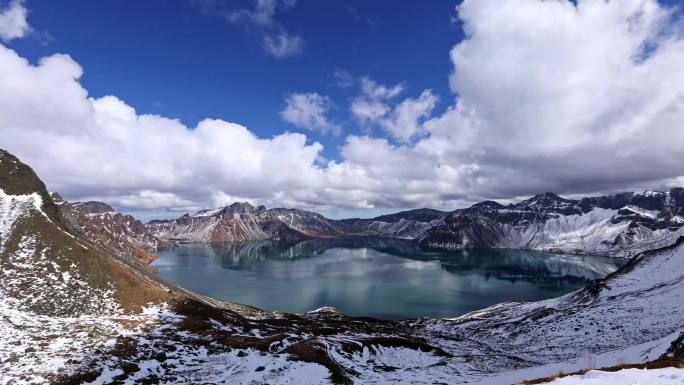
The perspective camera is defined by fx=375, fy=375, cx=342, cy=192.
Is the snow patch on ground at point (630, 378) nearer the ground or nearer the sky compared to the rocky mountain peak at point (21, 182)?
nearer the ground

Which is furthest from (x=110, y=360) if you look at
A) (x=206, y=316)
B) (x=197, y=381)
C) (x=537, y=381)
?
(x=537, y=381)

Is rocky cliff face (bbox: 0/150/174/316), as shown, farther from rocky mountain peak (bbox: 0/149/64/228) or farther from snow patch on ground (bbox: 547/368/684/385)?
snow patch on ground (bbox: 547/368/684/385)

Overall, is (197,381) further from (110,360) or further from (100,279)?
(100,279)

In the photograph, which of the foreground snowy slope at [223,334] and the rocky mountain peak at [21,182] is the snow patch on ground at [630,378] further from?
the rocky mountain peak at [21,182]

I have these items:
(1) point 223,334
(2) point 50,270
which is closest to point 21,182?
(2) point 50,270

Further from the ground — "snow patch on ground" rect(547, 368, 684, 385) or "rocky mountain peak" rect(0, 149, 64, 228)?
"rocky mountain peak" rect(0, 149, 64, 228)

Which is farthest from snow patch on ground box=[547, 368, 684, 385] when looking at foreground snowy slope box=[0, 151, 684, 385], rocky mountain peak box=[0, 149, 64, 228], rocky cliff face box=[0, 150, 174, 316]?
rocky mountain peak box=[0, 149, 64, 228]

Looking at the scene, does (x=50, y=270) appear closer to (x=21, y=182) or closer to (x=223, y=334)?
(x=21, y=182)

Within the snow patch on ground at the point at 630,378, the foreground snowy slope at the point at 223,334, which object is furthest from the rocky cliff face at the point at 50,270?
the snow patch on ground at the point at 630,378
